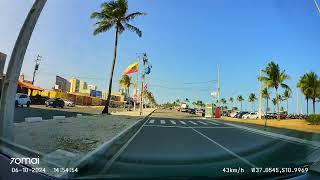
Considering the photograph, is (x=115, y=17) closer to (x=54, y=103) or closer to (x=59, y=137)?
(x=54, y=103)

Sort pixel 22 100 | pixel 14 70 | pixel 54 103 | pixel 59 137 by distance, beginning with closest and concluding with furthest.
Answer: pixel 14 70 → pixel 59 137 → pixel 22 100 → pixel 54 103

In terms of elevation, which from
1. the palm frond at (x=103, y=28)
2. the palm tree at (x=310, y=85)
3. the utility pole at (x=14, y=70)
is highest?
the palm frond at (x=103, y=28)

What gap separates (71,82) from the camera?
610ft

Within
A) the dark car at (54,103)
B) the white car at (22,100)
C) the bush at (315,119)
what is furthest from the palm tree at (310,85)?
the white car at (22,100)

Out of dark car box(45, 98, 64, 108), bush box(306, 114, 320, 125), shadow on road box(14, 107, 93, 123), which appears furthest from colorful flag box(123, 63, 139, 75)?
bush box(306, 114, 320, 125)

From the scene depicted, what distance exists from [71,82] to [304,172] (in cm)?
18493

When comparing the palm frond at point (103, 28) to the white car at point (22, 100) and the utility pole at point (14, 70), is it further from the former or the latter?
the utility pole at point (14, 70)

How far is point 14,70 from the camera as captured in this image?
1071 centimetres

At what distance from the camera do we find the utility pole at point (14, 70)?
10180mm

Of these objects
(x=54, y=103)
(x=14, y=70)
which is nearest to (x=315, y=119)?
(x=54, y=103)

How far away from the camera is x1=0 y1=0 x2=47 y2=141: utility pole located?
10.2 meters

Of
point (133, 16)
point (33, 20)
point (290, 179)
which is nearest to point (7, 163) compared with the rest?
point (290, 179)

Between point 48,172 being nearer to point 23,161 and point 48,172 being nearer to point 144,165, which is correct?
point 23,161

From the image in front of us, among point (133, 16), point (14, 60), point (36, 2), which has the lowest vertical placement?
point (14, 60)
